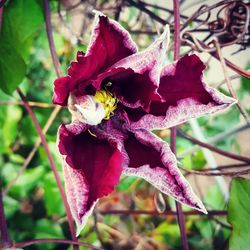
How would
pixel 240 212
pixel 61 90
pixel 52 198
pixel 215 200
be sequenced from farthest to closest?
1. pixel 215 200
2. pixel 52 198
3. pixel 240 212
4. pixel 61 90

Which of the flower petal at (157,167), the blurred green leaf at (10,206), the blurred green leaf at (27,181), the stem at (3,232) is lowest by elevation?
the blurred green leaf at (10,206)

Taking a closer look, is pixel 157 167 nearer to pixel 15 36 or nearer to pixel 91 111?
pixel 91 111

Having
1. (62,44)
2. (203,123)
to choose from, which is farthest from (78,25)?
(203,123)

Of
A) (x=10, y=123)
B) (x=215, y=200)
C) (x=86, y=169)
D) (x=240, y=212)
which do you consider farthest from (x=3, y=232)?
(x=215, y=200)

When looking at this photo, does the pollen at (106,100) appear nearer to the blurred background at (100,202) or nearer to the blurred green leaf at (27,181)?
the blurred background at (100,202)

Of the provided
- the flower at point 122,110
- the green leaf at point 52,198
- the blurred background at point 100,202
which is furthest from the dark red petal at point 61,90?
the green leaf at point 52,198

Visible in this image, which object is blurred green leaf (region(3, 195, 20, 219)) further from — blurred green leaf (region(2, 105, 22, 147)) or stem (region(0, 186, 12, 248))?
stem (region(0, 186, 12, 248))

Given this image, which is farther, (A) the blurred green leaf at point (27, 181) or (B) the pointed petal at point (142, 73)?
(A) the blurred green leaf at point (27, 181)

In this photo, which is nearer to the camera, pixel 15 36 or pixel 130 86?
pixel 130 86
